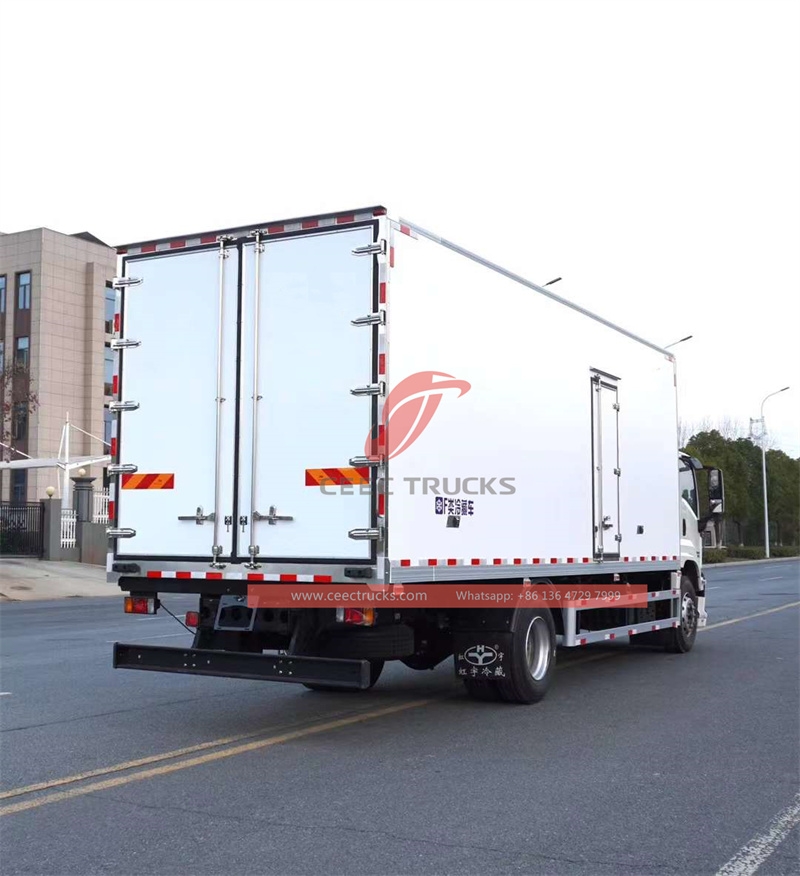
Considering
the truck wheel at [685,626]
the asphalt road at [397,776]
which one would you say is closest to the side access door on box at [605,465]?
the asphalt road at [397,776]

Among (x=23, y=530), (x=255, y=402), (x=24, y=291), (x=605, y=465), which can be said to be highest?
(x=24, y=291)

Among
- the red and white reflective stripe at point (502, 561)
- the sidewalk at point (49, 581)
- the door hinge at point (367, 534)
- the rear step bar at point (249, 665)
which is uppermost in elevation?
the door hinge at point (367, 534)

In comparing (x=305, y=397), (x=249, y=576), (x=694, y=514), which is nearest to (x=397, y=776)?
(x=249, y=576)

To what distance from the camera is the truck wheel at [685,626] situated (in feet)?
43.7

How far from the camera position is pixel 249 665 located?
7586 mm

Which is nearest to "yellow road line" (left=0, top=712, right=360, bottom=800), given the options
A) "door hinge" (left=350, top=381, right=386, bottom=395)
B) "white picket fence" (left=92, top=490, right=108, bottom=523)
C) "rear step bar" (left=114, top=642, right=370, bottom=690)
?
"rear step bar" (left=114, top=642, right=370, bottom=690)

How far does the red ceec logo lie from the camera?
295 inches

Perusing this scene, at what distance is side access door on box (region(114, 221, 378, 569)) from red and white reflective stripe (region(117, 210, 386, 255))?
0.13ft

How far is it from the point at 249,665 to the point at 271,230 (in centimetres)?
329

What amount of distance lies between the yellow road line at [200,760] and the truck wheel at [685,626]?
A: 5026 mm

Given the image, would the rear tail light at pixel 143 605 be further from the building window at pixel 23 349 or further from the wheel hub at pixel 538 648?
the building window at pixel 23 349

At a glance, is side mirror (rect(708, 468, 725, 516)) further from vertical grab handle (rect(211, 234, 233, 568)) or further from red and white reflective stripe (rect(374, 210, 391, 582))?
vertical grab handle (rect(211, 234, 233, 568))

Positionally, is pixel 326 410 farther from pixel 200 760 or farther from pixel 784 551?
pixel 784 551

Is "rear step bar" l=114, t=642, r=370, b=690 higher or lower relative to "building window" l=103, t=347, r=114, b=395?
lower
